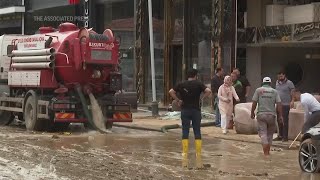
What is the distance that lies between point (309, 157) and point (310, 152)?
102 millimetres

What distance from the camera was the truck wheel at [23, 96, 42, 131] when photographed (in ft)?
60.7

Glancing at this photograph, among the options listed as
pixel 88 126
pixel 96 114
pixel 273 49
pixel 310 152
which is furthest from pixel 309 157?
pixel 273 49

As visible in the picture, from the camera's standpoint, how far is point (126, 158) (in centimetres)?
1254

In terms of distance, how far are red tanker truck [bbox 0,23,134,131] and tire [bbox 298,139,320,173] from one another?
843 centimetres

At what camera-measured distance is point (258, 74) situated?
930 inches

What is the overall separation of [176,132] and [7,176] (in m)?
8.81

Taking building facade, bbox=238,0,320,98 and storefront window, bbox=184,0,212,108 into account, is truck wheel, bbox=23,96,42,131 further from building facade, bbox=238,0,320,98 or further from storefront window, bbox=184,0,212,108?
building facade, bbox=238,0,320,98

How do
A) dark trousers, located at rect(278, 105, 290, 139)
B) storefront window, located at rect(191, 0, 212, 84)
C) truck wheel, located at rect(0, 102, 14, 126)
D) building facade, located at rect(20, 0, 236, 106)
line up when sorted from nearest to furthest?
dark trousers, located at rect(278, 105, 290, 139), truck wheel, located at rect(0, 102, 14, 126), building facade, located at rect(20, 0, 236, 106), storefront window, located at rect(191, 0, 212, 84)

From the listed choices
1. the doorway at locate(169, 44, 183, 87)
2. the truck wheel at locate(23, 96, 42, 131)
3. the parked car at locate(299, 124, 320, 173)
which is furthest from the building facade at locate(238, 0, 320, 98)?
the parked car at locate(299, 124, 320, 173)

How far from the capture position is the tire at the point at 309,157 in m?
10.5

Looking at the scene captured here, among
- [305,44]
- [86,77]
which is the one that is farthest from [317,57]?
[86,77]

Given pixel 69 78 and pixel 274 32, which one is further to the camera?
pixel 274 32

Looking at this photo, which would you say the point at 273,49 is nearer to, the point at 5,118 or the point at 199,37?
the point at 199,37

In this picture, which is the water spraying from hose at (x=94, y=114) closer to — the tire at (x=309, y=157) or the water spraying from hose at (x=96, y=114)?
the water spraying from hose at (x=96, y=114)
